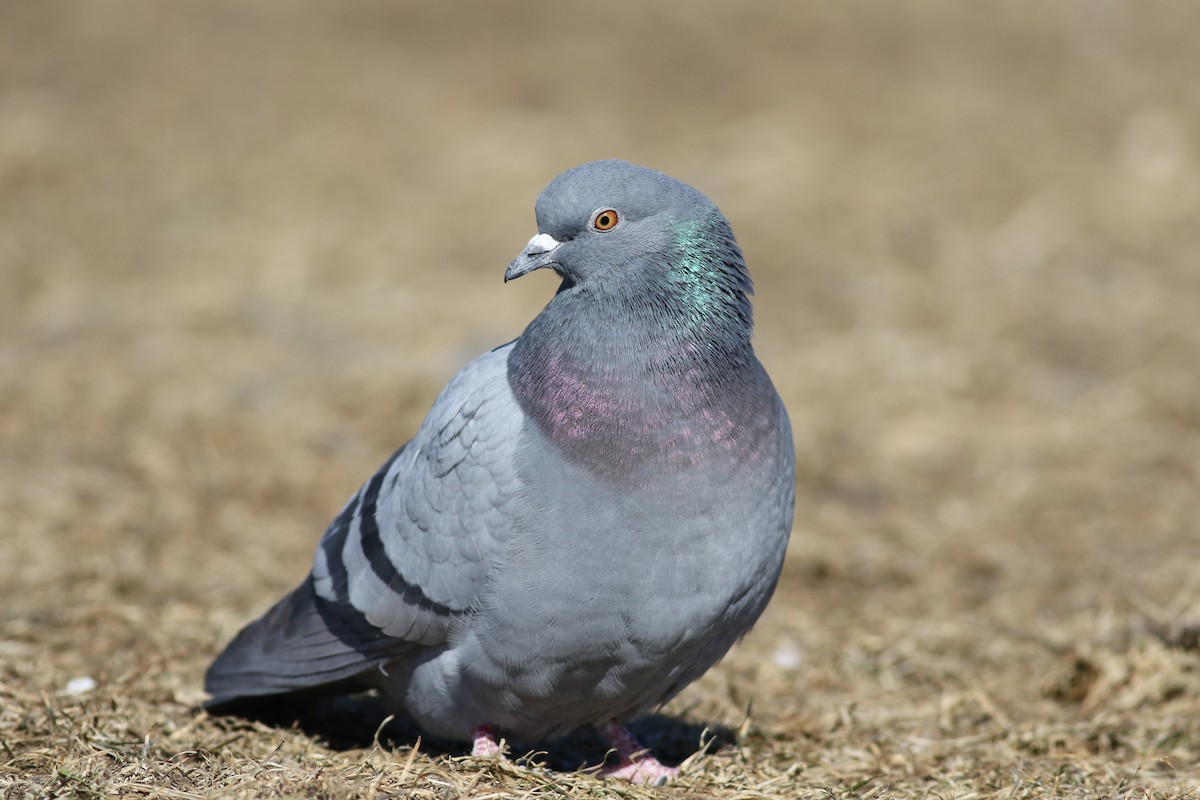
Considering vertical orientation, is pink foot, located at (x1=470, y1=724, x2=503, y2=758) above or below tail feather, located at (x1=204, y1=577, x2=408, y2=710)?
below

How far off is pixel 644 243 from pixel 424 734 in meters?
2.01

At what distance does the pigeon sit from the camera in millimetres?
3408

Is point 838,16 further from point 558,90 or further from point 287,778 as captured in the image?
point 287,778

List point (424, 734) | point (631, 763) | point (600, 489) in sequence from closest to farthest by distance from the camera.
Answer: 1. point (600, 489)
2. point (631, 763)
3. point (424, 734)

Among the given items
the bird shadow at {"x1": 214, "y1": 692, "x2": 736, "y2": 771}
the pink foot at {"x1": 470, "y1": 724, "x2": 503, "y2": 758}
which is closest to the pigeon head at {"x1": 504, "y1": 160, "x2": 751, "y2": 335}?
the pink foot at {"x1": 470, "y1": 724, "x2": 503, "y2": 758}

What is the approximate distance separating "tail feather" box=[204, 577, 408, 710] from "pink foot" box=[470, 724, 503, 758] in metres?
0.34

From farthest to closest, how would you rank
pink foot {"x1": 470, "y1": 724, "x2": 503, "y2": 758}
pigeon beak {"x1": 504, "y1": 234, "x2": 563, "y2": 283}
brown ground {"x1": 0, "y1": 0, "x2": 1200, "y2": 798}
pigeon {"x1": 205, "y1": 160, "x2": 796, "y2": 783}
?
1. brown ground {"x1": 0, "y1": 0, "x2": 1200, "y2": 798}
2. pink foot {"x1": 470, "y1": 724, "x2": 503, "y2": 758}
3. pigeon beak {"x1": 504, "y1": 234, "x2": 563, "y2": 283}
4. pigeon {"x1": 205, "y1": 160, "x2": 796, "y2": 783}

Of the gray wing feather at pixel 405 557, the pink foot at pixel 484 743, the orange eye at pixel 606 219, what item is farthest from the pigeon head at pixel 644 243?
the pink foot at pixel 484 743

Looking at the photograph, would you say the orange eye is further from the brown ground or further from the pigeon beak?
the brown ground

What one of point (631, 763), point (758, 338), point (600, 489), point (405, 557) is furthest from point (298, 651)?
point (758, 338)

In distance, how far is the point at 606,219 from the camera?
3.56 metres

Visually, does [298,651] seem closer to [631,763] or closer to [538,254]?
[631,763]

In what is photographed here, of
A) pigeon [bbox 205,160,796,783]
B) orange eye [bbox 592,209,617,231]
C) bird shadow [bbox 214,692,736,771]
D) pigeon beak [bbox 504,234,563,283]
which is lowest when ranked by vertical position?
bird shadow [bbox 214,692,736,771]

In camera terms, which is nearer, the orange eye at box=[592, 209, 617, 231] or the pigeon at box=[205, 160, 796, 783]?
the pigeon at box=[205, 160, 796, 783]
